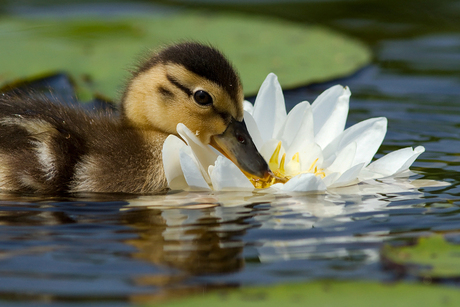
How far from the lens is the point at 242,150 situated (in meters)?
3.87

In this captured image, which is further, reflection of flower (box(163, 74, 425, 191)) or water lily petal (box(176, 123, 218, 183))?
water lily petal (box(176, 123, 218, 183))

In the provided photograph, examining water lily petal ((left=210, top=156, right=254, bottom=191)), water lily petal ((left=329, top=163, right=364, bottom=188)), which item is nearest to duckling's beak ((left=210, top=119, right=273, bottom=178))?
water lily petal ((left=210, top=156, right=254, bottom=191))

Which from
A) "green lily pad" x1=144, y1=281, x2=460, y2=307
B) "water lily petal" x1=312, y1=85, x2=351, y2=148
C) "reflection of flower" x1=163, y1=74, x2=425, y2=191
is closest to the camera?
"green lily pad" x1=144, y1=281, x2=460, y2=307

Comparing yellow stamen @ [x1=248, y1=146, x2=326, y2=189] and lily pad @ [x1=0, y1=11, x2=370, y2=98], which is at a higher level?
lily pad @ [x1=0, y1=11, x2=370, y2=98]

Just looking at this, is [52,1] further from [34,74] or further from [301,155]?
[301,155]

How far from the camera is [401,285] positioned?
2.44 meters

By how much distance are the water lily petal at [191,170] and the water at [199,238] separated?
7 cm

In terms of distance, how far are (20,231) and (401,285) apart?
5.38 ft

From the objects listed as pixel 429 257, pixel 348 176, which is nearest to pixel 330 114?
pixel 348 176

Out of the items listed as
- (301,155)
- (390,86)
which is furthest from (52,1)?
(301,155)

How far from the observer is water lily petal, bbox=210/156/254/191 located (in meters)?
3.54

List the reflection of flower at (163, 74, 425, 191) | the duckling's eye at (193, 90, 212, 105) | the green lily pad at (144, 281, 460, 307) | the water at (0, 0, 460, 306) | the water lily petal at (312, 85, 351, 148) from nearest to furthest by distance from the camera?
the green lily pad at (144, 281, 460, 307), the water at (0, 0, 460, 306), the reflection of flower at (163, 74, 425, 191), the duckling's eye at (193, 90, 212, 105), the water lily petal at (312, 85, 351, 148)

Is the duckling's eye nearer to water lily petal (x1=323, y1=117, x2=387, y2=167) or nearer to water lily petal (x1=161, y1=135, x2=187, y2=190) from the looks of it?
water lily petal (x1=161, y1=135, x2=187, y2=190)

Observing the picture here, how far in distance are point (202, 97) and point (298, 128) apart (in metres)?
0.59
